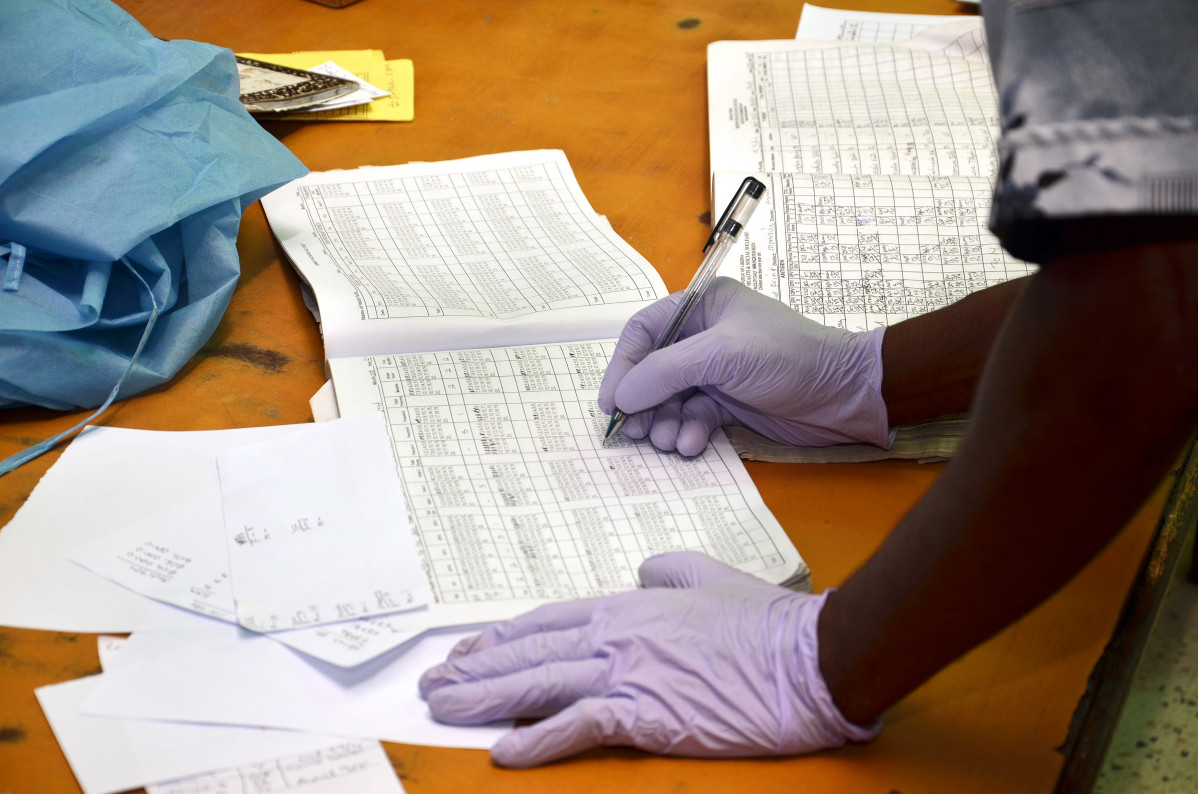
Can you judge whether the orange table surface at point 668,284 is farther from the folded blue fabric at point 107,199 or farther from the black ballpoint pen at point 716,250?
the black ballpoint pen at point 716,250

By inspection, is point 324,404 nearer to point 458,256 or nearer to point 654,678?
point 458,256

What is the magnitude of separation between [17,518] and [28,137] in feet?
1.15

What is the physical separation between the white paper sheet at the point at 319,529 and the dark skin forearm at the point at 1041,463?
1.15ft

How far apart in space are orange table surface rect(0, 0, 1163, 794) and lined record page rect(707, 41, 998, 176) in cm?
6

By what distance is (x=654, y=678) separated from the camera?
67cm

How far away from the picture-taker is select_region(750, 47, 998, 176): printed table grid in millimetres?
1269

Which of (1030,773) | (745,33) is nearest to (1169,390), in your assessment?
(1030,773)

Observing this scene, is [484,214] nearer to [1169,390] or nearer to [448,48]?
[448,48]

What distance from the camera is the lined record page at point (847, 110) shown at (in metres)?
1.27

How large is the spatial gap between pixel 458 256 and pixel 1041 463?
0.74 metres

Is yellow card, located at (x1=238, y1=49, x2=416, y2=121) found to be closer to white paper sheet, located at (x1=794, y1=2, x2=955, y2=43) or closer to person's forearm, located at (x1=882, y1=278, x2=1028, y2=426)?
white paper sheet, located at (x1=794, y1=2, x2=955, y2=43)

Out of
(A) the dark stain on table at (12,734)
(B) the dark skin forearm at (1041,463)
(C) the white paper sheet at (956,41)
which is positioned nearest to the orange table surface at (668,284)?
(A) the dark stain on table at (12,734)

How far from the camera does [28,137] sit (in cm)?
85

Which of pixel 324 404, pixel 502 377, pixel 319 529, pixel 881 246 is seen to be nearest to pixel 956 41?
pixel 881 246
